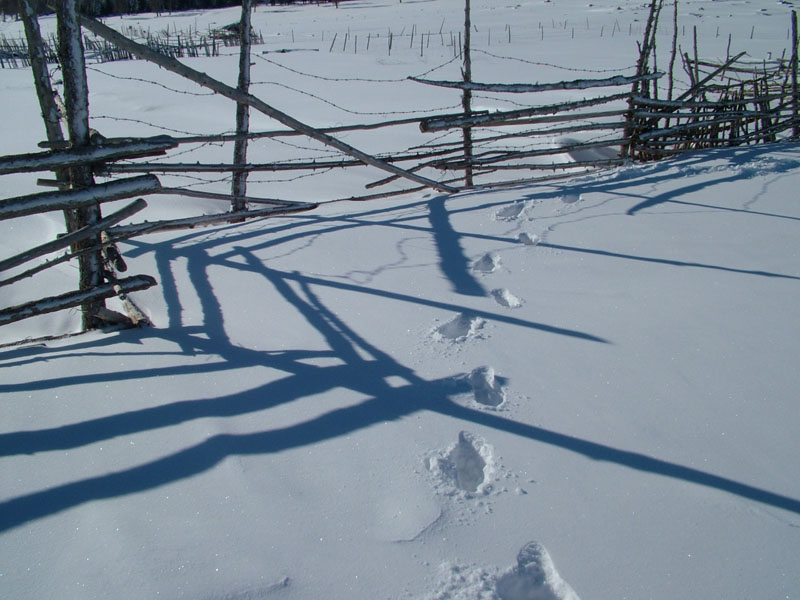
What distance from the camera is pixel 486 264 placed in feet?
9.90

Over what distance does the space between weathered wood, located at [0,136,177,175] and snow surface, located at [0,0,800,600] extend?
0.81 m

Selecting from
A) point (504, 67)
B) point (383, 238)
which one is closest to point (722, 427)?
point (383, 238)

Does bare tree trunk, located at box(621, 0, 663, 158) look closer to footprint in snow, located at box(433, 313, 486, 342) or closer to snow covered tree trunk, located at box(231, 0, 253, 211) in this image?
snow covered tree trunk, located at box(231, 0, 253, 211)

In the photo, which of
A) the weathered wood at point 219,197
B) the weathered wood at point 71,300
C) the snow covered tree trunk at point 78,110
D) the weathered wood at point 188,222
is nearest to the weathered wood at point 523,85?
the weathered wood at point 219,197

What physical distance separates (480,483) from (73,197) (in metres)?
2.20

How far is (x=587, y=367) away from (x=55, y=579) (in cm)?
182

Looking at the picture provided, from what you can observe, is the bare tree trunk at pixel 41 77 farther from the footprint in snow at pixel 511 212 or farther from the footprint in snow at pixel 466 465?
the footprint in snow at pixel 466 465

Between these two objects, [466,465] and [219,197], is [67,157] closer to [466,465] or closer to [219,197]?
[219,197]

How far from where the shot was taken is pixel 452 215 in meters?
3.87

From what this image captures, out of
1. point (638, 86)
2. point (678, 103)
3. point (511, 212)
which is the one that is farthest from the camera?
point (678, 103)

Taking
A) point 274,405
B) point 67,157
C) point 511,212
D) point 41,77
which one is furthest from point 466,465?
point 41,77

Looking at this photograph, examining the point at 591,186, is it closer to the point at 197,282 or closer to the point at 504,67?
the point at 197,282

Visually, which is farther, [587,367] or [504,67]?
[504,67]

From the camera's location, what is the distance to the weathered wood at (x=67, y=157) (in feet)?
7.47
